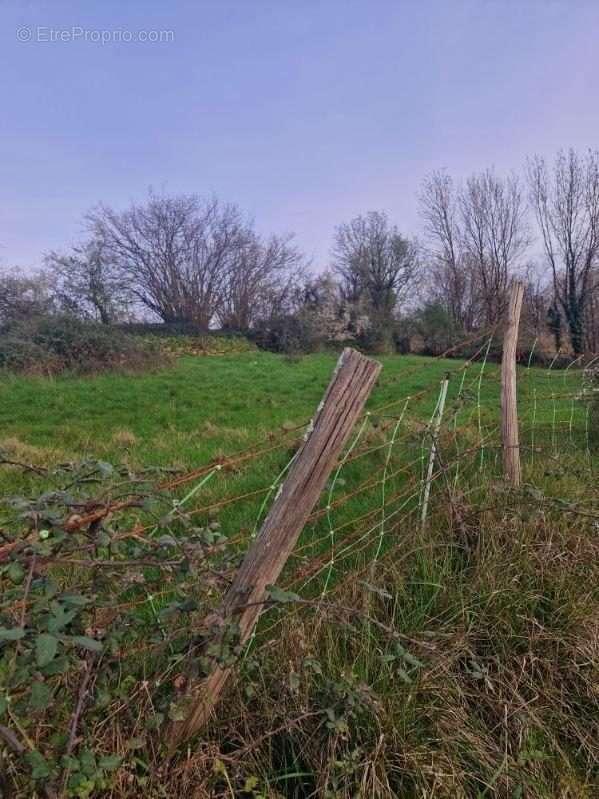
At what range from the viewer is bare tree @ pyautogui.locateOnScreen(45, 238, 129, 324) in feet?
55.8

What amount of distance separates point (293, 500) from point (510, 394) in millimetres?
1987

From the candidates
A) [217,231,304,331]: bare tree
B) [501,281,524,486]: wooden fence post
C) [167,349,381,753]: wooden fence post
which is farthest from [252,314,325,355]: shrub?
[167,349,381,753]: wooden fence post

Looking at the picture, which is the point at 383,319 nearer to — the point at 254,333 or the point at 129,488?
the point at 254,333

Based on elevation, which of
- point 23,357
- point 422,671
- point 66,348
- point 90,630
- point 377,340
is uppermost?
point 377,340

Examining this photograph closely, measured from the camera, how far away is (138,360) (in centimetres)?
1254

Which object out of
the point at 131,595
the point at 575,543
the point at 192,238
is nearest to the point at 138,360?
the point at 131,595

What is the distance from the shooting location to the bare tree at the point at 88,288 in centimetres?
1700

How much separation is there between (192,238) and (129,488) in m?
25.8

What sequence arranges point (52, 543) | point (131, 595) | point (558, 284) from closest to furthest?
point (52, 543), point (131, 595), point (558, 284)

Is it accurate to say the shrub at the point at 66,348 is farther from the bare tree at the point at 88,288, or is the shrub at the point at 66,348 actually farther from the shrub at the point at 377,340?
the shrub at the point at 377,340

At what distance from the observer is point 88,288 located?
17.3 meters

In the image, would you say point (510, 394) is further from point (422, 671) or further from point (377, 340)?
point (377, 340)

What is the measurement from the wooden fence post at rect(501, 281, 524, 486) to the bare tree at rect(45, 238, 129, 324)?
643 inches

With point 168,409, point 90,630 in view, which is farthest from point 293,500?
point 168,409
